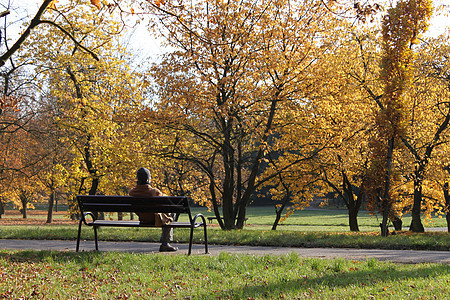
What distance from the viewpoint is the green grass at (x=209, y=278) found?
4.48 m

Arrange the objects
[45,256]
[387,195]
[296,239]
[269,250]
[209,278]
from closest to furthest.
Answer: [209,278] → [45,256] → [269,250] → [296,239] → [387,195]

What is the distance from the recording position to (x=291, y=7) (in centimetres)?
1447

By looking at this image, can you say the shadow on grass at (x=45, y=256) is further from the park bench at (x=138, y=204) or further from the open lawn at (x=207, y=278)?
the park bench at (x=138, y=204)

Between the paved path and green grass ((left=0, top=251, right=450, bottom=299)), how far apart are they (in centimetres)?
113

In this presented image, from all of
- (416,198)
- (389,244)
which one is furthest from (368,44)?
(389,244)

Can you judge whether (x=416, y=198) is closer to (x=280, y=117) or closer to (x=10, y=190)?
(x=280, y=117)

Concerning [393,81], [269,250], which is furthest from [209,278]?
[393,81]

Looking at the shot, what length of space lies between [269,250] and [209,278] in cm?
318

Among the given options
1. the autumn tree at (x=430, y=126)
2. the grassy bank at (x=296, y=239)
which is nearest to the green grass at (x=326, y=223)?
the autumn tree at (x=430, y=126)

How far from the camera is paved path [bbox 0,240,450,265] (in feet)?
23.3

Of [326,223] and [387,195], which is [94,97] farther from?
[326,223]

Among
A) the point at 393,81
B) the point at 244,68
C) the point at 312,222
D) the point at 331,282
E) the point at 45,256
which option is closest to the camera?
the point at 331,282

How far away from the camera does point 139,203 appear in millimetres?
6914

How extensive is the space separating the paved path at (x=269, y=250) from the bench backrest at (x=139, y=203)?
1.24m
